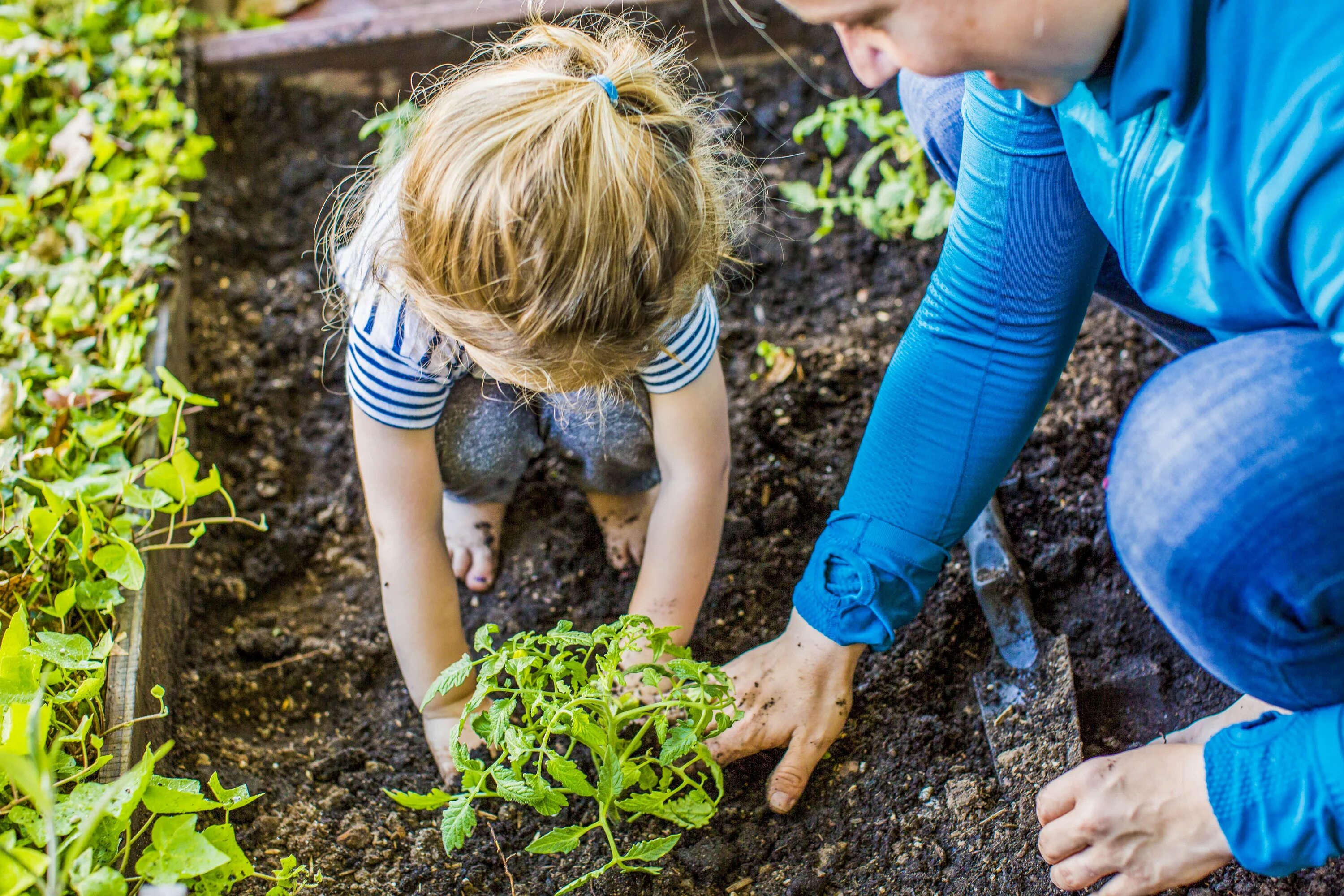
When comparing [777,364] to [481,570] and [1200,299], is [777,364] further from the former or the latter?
[1200,299]

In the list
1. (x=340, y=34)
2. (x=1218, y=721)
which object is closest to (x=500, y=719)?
(x=1218, y=721)

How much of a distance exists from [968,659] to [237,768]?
1026mm

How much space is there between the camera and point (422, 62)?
2412 mm

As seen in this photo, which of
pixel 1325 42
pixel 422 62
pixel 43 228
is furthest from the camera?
pixel 422 62

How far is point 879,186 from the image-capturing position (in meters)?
2.18

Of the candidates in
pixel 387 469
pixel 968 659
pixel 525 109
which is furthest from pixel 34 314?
pixel 968 659

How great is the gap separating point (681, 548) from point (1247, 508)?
2.46ft

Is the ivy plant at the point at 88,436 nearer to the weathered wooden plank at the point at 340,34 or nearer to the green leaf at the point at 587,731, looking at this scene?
the weathered wooden plank at the point at 340,34

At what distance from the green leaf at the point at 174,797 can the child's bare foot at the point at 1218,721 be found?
3.62 feet

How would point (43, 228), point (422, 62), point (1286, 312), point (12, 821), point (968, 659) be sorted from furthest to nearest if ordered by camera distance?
1. point (422, 62)
2. point (43, 228)
3. point (968, 659)
4. point (12, 821)
5. point (1286, 312)

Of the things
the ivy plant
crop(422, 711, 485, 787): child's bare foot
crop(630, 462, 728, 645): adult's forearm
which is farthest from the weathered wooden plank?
crop(422, 711, 485, 787): child's bare foot

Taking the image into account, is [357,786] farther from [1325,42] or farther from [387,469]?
[1325,42]

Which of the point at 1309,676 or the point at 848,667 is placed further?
the point at 848,667

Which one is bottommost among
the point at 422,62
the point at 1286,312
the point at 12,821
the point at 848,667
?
the point at 848,667
